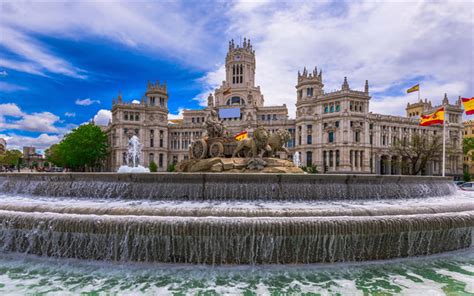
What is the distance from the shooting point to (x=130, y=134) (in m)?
88.2

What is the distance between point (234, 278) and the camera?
297 inches

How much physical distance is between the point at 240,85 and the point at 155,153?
117ft

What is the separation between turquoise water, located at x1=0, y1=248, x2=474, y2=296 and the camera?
6.80 meters

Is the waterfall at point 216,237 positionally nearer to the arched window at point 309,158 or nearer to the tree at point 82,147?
the tree at point 82,147

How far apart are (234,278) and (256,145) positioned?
11.2 meters

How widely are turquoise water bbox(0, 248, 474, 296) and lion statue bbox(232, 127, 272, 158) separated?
10247 millimetres

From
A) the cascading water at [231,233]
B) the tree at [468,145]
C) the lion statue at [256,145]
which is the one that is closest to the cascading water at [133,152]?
the lion statue at [256,145]

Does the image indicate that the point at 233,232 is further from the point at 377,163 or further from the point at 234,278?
the point at 377,163

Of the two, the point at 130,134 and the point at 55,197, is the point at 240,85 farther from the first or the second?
the point at 55,197

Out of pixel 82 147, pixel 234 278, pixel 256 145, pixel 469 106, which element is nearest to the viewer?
pixel 234 278

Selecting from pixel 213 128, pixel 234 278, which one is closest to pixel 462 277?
pixel 234 278

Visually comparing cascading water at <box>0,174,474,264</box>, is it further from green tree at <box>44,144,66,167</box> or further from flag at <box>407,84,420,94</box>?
green tree at <box>44,144,66,167</box>

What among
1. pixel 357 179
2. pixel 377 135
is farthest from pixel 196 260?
pixel 377 135

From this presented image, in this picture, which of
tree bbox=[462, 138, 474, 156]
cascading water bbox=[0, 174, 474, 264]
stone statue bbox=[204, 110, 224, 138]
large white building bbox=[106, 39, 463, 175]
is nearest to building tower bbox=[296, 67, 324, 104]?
large white building bbox=[106, 39, 463, 175]
